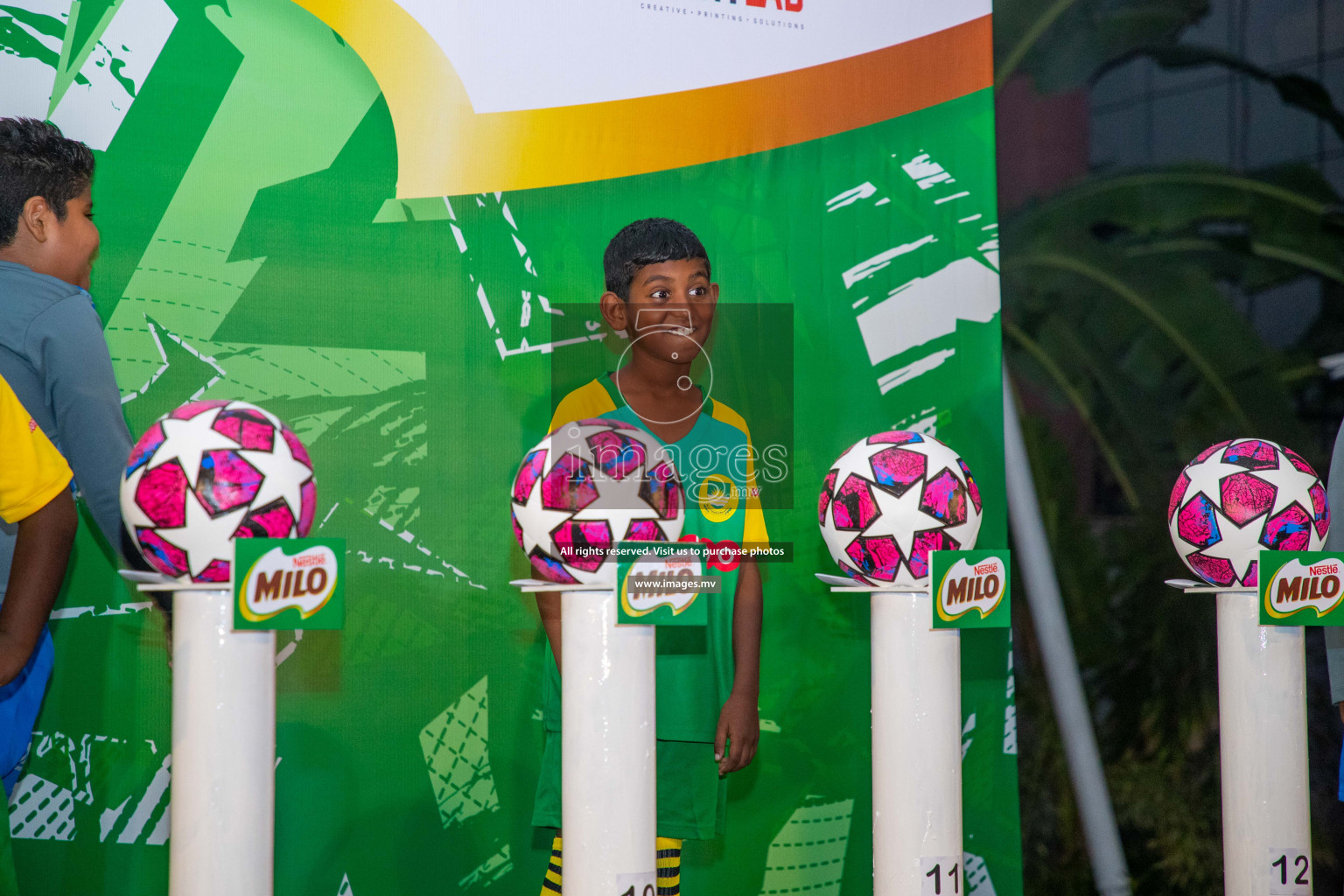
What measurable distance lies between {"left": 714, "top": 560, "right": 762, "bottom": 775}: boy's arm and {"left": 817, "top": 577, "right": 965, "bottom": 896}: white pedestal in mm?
405

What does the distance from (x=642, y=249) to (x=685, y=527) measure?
29.1 inches

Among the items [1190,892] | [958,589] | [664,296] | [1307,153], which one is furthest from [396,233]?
[1190,892]

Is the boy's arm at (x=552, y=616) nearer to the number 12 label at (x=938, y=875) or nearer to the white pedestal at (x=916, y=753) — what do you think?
the white pedestal at (x=916, y=753)

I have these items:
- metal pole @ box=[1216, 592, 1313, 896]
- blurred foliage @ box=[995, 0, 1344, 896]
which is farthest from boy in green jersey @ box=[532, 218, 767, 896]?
blurred foliage @ box=[995, 0, 1344, 896]

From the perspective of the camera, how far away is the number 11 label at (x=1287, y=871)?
2.28 metres

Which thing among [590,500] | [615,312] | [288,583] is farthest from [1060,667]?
[288,583]

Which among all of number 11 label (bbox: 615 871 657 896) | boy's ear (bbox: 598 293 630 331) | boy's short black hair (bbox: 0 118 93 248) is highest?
boy's short black hair (bbox: 0 118 93 248)

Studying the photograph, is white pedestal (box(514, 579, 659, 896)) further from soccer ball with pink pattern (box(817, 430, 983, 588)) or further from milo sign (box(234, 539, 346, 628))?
soccer ball with pink pattern (box(817, 430, 983, 588))

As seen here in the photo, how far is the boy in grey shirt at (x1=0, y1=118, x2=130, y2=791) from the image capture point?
2334mm

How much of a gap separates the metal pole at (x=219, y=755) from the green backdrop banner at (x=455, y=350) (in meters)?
0.92

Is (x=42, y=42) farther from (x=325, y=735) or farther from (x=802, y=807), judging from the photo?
(x=802, y=807)

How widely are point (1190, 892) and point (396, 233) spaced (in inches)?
119

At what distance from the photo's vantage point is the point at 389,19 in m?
2.73

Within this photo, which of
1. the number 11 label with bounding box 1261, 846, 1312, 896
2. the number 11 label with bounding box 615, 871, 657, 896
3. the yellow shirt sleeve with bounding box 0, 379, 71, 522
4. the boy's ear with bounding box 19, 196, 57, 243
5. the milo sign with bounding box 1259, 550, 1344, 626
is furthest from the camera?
the boy's ear with bounding box 19, 196, 57, 243
